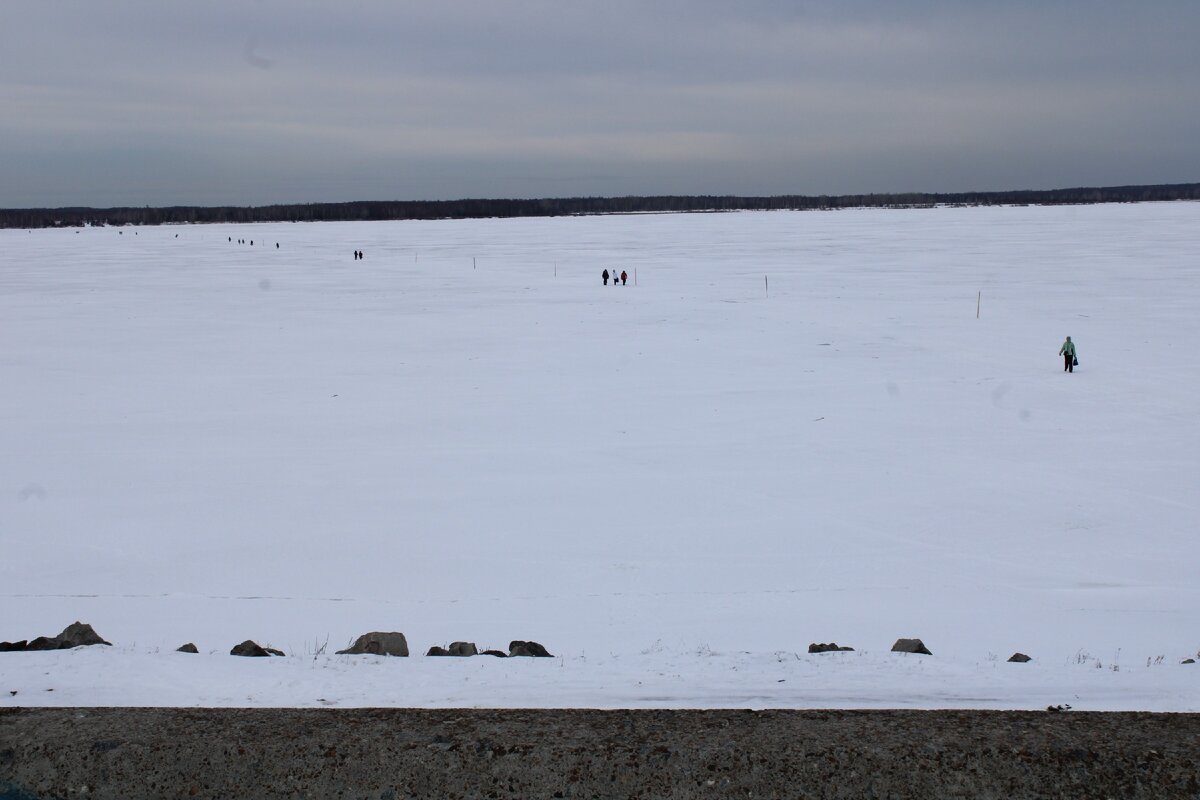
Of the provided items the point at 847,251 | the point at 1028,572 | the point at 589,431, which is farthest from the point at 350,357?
the point at 847,251

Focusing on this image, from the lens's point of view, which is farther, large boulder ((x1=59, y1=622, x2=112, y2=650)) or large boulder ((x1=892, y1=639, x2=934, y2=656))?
large boulder ((x1=892, y1=639, x2=934, y2=656))

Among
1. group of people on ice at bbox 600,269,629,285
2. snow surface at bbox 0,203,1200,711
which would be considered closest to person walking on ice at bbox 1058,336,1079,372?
snow surface at bbox 0,203,1200,711

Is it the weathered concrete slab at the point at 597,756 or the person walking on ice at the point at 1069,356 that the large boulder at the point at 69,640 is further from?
the person walking on ice at the point at 1069,356

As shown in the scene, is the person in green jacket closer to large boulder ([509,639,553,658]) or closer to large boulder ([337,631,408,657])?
large boulder ([509,639,553,658])

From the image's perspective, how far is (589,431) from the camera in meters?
14.8

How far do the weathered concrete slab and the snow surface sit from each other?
1.91ft

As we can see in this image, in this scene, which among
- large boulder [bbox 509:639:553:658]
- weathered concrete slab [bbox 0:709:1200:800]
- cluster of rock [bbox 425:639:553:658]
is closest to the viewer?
weathered concrete slab [bbox 0:709:1200:800]

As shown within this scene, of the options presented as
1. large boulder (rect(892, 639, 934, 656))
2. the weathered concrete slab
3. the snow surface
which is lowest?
the snow surface

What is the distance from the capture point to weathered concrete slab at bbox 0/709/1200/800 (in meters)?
3.84

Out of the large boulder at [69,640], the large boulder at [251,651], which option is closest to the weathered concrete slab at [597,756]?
the large boulder at [251,651]

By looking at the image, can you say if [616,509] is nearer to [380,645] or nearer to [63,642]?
[380,645]

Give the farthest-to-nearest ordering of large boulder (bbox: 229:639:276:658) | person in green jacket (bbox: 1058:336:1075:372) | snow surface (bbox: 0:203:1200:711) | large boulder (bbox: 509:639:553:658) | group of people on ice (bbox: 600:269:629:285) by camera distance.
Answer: group of people on ice (bbox: 600:269:629:285), person in green jacket (bbox: 1058:336:1075:372), large boulder (bbox: 509:639:553:658), large boulder (bbox: 229:639:276:658), snow surface (bbox: 0:203:1200:711)

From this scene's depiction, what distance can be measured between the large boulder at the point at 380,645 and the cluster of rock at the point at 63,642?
4.65 ft

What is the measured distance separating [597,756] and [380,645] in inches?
98.5
